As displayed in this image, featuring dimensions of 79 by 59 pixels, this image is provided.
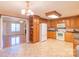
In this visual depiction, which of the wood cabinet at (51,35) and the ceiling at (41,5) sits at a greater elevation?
the ceiling at (41,5)

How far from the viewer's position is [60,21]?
942 centimetres

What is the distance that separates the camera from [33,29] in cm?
743

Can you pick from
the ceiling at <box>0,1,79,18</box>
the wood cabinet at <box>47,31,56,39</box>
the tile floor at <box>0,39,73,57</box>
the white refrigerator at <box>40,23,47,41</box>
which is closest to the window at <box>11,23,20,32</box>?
the wood cabinet at <box>47,31,56,39</box>

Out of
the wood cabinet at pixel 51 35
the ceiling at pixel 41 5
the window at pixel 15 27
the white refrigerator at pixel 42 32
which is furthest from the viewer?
the window at pixel 15 27

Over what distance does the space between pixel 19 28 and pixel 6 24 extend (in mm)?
2151

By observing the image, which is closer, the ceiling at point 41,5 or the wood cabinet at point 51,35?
the ceiling at point 41,5

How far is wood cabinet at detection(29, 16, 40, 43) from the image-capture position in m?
7.44

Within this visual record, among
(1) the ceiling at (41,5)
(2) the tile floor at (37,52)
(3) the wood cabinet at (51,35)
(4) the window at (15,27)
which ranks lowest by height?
(2) the tile floor at (37,52)

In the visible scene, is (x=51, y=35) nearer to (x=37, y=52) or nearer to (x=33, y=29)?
(x=33, y=29)

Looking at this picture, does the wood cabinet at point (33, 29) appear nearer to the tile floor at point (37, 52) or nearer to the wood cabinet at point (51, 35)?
the tile floor at point (37, 52)

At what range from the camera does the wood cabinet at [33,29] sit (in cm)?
744

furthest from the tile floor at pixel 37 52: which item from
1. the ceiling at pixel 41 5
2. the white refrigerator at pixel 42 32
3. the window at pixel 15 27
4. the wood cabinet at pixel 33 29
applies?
the window at pixel 15 27

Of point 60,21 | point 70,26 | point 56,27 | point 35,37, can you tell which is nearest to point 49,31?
point 56,27

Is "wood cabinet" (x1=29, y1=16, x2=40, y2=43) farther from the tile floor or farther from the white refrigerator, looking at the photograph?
the tile floor
